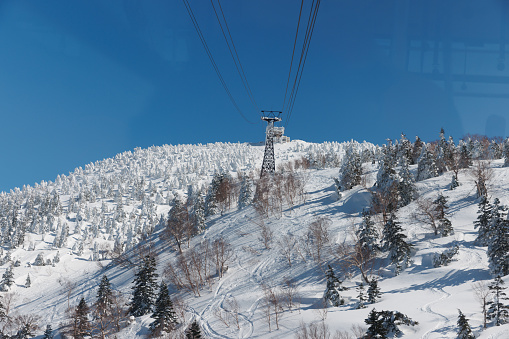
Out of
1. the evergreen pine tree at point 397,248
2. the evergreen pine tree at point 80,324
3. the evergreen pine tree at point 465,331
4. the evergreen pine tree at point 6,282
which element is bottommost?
the evergreen pine tree at point 6,282

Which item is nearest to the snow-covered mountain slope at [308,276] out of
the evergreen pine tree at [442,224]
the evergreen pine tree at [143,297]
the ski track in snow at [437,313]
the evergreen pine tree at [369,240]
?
the ski track in snow at [437,313]

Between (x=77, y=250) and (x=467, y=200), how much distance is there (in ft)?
420

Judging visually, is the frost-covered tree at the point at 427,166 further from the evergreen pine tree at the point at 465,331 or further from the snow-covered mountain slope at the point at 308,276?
the evergreen pine tree at the point at 465,331

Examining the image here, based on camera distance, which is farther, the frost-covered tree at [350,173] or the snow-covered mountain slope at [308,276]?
the frost-covered tree at [350,173]

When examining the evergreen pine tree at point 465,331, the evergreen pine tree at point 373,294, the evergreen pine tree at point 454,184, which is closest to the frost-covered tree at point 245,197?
the evergreen pine tree at point 454,184

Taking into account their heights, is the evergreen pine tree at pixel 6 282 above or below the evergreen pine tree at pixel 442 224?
below

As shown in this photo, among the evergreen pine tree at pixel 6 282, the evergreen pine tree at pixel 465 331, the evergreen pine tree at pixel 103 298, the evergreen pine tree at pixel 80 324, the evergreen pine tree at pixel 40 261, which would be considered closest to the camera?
the evergreen pine tree at pixel 465 331

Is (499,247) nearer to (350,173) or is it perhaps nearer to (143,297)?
(143,297)

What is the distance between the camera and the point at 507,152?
65.9 metres

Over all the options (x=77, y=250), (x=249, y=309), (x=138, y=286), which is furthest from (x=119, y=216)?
(x=249, y=309)

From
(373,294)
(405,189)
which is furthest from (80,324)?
(405,189)

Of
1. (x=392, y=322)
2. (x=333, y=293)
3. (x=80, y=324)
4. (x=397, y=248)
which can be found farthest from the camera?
(x=397, y=248)

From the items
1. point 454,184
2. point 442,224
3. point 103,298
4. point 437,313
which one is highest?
point 454,184

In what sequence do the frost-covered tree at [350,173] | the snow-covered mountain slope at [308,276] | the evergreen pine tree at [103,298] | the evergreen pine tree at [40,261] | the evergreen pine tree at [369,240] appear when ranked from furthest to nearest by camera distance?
1. the evergreen pine tree at [40,261]
2. the frost-covered tree at [350,173]
3. the evergreen pine tree at [103,298]
4. the evergreen pine tree at [369,240]
5. the snow-covered mountain slope at [308,276]
